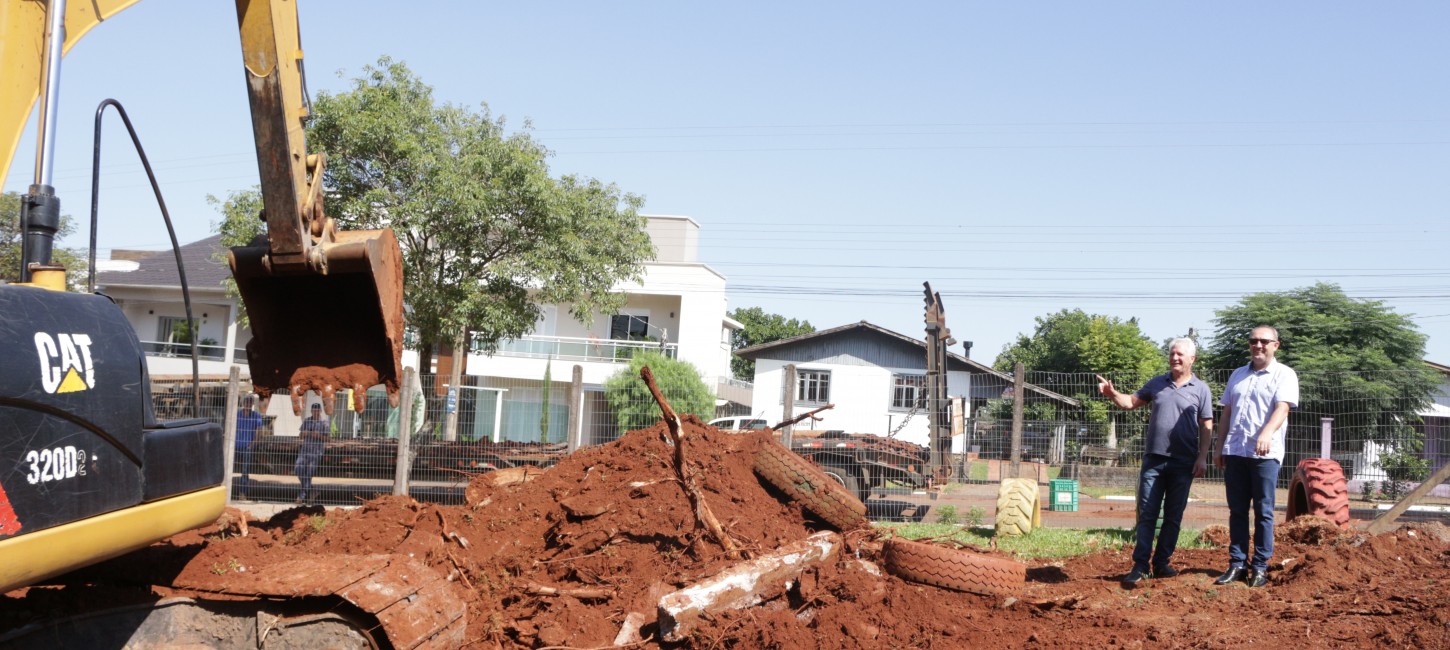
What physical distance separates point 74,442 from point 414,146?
15.4m

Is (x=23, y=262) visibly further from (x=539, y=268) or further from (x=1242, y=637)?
(x=539, y=268)

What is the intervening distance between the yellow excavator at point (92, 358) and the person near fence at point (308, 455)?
9.52 m

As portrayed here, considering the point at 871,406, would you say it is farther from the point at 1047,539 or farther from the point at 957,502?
the point at 1047,539

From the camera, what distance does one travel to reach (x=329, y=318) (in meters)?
5.99

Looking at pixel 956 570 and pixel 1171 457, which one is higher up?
pixel 1171 457

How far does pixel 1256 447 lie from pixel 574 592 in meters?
4.34

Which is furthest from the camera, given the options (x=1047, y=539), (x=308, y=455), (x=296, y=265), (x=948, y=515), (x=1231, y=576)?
(x=308, y=455)

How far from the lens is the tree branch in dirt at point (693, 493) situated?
6613mm

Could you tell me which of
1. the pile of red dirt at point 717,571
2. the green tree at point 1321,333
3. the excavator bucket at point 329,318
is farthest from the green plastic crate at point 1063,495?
the green tree at point 1321,333

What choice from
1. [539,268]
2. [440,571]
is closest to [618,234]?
[539,268]

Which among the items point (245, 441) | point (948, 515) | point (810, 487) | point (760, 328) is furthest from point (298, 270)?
point (760, 328)

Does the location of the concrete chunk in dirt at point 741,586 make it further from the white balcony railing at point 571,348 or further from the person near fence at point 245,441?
the white balcony railing at point 571,348

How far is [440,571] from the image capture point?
5.98 m

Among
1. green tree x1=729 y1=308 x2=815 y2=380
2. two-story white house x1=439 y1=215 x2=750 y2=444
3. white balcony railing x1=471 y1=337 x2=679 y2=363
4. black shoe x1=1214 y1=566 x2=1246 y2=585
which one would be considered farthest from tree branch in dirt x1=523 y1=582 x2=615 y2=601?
green tree x1=729 y1=308 x2=815 y2=380
